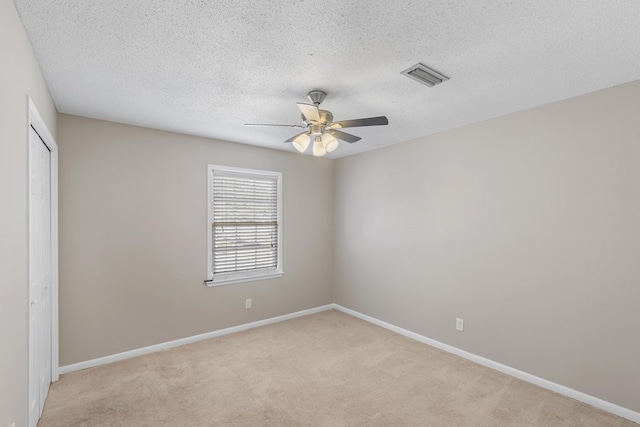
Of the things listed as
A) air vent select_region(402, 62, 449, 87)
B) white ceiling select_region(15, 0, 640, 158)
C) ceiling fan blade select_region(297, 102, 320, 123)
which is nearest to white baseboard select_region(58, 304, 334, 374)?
white ceiling select_region(15, 0, 640, 158)

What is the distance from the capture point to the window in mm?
3957

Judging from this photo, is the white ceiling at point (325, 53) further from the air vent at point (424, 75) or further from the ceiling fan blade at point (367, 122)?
the ceiling fan blade at point (367, 122)

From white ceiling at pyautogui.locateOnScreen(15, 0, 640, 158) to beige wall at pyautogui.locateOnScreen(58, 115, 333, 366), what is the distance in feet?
1.78

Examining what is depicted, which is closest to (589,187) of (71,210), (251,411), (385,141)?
(385,141)

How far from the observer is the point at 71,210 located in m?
3.01

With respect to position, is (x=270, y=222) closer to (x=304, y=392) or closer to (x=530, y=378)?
(x=304, y=392)

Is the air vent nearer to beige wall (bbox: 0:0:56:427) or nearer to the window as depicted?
beige wall (bbox: 0:0:56:427)

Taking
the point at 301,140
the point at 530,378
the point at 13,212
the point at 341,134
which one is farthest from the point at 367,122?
the point at 530,378

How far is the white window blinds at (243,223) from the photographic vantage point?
13.1ft

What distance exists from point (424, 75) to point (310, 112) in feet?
2.82

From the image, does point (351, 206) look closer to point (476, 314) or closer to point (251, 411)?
point (476, 314)

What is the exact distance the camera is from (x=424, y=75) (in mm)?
2201

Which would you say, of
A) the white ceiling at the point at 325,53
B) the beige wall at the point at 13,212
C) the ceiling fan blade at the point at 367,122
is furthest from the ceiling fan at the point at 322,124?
the beige wall at the point at 13,212

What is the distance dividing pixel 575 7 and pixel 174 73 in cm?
241
